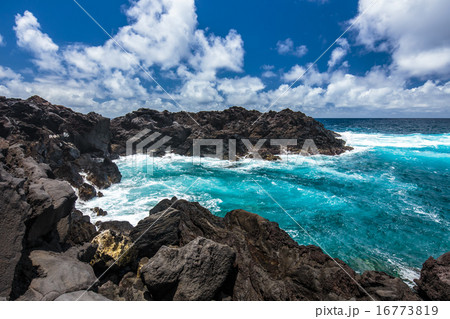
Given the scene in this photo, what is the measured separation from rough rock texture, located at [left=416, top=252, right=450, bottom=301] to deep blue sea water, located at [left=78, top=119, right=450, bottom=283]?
187cm

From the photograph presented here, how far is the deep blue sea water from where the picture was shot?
438 inches

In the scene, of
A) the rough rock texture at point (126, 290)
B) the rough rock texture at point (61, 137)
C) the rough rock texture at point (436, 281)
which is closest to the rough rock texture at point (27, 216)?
the rough rock texture at point (126, 290)

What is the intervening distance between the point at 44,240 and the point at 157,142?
34.9 meters

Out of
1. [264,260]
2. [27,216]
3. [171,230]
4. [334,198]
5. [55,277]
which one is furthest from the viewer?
[334,198]

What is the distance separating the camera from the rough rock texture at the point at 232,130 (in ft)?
124

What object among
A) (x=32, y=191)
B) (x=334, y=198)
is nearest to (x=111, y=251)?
(x=32, y=191)

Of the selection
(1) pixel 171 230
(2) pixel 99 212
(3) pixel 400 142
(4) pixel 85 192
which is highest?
(3) pixel 400 142

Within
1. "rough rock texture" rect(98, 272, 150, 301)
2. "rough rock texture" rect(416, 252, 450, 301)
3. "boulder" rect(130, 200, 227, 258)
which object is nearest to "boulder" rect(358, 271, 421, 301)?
"rough rock texture" rect(416, 252, 450, 301)

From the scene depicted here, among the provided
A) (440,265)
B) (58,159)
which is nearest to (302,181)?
(440,265)

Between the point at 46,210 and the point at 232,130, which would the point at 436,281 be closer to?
the point at 46,210

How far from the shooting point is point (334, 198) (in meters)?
17.5

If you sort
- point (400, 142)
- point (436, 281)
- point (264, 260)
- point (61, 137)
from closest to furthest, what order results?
point (436, 281), point (264, 260), point (61, 137), point (400, 142)

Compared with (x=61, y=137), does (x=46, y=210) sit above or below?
below

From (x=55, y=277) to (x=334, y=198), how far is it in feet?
59.9
